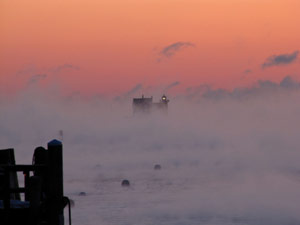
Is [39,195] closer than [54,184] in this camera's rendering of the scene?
Yes

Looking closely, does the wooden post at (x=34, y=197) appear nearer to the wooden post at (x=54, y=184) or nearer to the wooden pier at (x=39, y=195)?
the wooden pier at (x=39, y=195)

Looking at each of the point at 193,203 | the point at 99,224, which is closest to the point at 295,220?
the point at 193,203

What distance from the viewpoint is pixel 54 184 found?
1439cm

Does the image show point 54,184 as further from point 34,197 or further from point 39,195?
point 34,197

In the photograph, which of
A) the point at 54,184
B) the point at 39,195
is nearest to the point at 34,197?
the point at 39,195

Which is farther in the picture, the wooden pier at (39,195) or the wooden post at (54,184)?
the wooden post at (54,184)

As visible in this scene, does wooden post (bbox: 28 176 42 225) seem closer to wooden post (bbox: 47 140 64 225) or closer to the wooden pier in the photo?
the wooden pier

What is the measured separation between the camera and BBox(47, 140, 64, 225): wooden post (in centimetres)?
1437

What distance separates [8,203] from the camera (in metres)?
14.0

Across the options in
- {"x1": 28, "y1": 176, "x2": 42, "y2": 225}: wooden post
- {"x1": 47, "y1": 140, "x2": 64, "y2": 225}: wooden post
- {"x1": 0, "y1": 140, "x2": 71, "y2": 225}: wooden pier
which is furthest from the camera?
{"x1": 47, "y1": 140, "x2": 64, "y2": 225}: wooden post

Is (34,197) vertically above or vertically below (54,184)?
below

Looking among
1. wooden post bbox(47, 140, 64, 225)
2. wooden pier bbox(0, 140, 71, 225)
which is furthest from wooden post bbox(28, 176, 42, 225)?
wooden post bbox(47, 140, 64, 225)

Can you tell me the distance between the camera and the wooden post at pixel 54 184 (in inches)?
566

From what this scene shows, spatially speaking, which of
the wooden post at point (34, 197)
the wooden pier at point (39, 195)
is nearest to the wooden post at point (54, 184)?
the wooden pier at point (39, 195)
